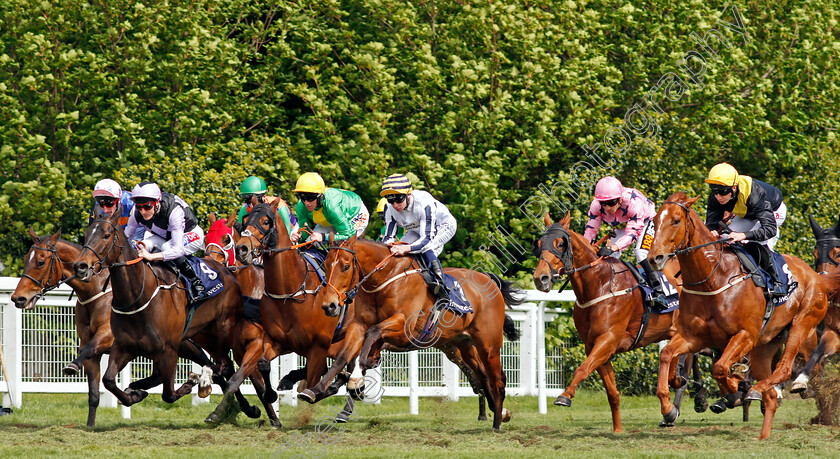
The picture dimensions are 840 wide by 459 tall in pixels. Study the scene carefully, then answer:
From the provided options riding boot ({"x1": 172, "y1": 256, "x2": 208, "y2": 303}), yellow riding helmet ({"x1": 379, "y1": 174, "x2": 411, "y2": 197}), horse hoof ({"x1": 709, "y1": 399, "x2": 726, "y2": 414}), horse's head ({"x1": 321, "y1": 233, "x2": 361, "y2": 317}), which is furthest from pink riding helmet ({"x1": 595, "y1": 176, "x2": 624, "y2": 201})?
riding boot ({"x1": 172, "y1": 256, "x2": 208, "y2": 303})

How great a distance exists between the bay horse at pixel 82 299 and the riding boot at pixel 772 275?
4.65 meters

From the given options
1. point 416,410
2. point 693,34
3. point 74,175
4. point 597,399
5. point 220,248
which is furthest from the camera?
point 693,34

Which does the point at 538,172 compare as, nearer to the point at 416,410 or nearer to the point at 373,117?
the point at 373,117

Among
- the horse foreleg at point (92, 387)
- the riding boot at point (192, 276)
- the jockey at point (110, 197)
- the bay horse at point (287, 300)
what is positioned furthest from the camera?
the jockey at point (110, 197)

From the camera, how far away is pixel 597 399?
13625 millimetres

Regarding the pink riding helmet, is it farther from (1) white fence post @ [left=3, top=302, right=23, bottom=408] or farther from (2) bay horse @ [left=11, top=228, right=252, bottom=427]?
(1) white fence post @ [left=3, top=302, right=23, bottom=408]

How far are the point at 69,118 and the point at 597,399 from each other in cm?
747

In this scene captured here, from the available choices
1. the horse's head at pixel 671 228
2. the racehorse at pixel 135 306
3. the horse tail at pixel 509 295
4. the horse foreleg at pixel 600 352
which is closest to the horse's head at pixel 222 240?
the racehorse at pixel 135 306

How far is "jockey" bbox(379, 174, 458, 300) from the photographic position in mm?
9430

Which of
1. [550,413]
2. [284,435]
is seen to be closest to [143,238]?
[284,435]

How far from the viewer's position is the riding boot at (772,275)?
909 centimetres

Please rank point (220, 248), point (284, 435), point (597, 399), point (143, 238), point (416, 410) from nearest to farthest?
point (284, 435), point (143, 238), point (220, 248), point (416, 410), point (597, 399)

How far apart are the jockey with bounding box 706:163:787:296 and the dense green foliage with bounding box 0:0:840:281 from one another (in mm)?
5019

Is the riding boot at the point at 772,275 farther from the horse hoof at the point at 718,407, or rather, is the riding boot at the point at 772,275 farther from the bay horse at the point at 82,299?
the bay horse at the point at 82,299
